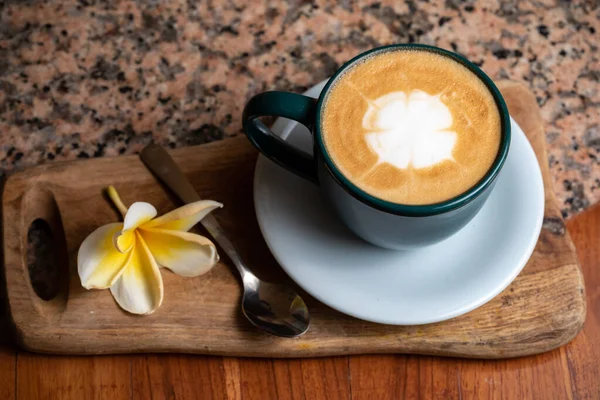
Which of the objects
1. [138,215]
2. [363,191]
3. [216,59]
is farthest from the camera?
[216,59]

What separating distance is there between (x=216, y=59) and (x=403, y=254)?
41 centimetres

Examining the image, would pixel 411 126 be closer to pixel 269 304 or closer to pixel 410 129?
pixel 410 129

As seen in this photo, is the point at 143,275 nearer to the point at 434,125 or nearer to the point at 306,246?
the point at 306,246

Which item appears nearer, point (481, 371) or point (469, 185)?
point (469, 185)

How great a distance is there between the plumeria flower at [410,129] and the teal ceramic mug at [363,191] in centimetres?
5

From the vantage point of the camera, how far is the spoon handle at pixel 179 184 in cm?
78

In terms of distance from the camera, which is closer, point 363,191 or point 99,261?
point 363,191

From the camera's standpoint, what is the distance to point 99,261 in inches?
29.7

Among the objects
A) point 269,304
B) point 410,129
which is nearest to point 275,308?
point 269,304

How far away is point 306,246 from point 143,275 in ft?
0.61

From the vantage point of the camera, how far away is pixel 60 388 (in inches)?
30.8

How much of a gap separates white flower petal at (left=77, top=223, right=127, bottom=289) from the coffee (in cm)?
28

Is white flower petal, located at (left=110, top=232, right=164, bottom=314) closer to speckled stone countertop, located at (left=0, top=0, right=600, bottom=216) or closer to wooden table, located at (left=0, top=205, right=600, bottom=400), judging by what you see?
wooden table, located at (left=0, top=205, right=600, bottom=400)

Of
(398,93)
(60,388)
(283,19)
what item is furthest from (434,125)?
(60,388)
